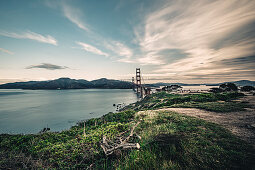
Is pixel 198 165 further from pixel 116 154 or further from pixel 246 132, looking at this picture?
pixel 246 132

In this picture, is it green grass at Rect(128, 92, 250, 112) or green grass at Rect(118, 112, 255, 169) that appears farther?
green grass at Rect(128, 92, 250, 112)

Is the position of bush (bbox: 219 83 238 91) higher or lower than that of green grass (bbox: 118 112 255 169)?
higher

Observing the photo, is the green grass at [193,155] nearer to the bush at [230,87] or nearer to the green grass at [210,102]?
the green grass at [210,102]

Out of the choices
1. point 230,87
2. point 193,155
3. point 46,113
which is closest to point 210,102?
point 193,155

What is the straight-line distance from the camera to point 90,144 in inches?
185

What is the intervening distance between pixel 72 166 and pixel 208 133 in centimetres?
555

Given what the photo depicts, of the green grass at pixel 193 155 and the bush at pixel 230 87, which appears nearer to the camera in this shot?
the green grass at pixel 193 155

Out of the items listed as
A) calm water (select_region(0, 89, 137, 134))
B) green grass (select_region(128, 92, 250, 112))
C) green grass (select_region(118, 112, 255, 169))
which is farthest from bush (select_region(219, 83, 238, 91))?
green grass (select_region(118, 112, 255, 169))

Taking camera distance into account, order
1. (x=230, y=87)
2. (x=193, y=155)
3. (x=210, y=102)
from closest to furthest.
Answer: (x=193, y=155)
(x=210, y=102)
(x=230, y=87)

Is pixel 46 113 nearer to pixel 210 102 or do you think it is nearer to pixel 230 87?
pixel 210 102

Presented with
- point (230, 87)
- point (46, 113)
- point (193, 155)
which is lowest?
point (46, 113)

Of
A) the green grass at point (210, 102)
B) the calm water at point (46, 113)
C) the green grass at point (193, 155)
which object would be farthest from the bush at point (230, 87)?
the green grass at point (193, 155)

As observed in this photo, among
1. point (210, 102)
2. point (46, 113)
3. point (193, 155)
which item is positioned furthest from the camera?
point (46, 113)

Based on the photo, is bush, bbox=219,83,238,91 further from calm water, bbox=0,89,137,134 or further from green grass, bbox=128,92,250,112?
calm water, bbox=0,89,137,134
